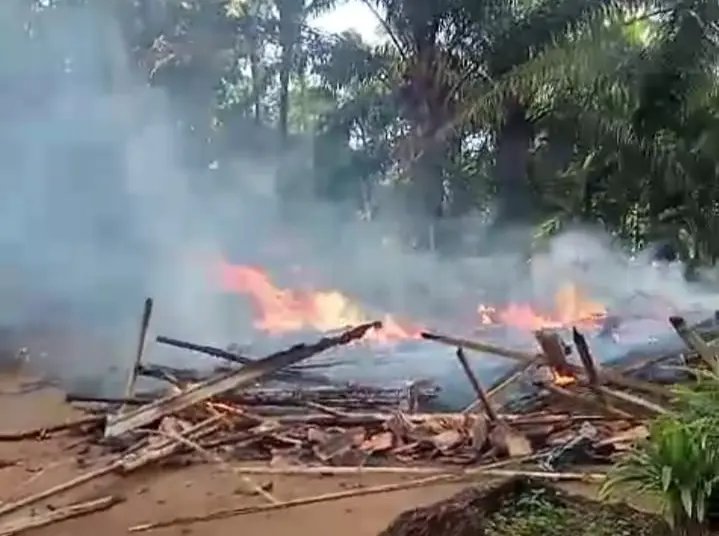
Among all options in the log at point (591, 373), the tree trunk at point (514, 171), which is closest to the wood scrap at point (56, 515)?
the log at point (591, 373)

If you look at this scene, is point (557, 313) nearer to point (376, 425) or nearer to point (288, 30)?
point (288, 30)

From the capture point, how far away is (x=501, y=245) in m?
15.2

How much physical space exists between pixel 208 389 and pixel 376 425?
3.68 feet

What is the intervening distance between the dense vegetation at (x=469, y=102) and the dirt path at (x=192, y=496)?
7232 millimetres

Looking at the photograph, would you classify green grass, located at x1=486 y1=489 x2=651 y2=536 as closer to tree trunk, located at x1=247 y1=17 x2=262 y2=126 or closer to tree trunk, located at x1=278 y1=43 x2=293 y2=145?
tree trunk, located at x1=278 y1=43 x2=293 y2=145

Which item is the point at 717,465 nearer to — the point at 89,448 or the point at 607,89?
the point at 89,448

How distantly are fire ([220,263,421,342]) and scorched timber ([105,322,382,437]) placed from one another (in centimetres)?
506

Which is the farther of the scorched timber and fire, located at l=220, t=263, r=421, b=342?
fire, located at l=220, t=263, r=421, b=342

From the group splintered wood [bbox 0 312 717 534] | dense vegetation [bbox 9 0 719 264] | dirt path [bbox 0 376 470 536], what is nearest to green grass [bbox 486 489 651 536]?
dirt path [bbox 0 376 470 536]

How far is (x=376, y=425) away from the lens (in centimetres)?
646

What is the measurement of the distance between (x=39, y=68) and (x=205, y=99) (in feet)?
9.10

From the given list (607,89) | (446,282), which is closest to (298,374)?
(607,89)

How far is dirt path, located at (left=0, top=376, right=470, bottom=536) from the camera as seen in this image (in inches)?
191

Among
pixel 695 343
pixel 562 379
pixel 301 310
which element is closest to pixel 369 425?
pixel 562 379
